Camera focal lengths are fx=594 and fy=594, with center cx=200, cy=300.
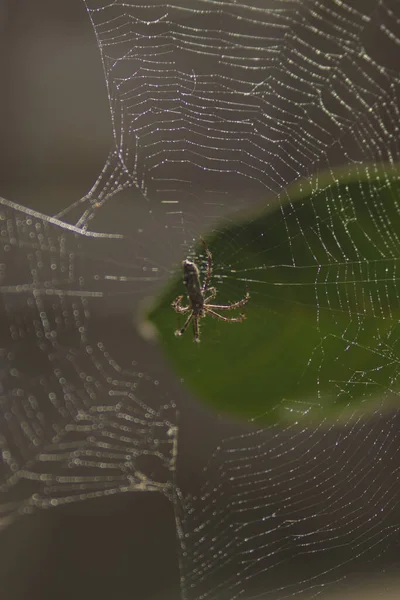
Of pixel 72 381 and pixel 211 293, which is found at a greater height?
pixel 211 293

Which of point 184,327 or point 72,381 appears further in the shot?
point 72,381

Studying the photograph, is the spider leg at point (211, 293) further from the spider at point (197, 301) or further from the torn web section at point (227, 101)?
the torn web section at point (227, 101)

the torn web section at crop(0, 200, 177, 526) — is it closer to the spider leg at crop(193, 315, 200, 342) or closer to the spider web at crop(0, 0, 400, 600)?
the spider web at crop(0, 0, 400, 600)

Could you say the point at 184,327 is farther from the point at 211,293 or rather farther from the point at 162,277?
the point at 162,277

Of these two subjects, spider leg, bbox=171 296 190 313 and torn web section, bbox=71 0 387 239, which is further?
torn web section, bbox=71 0 387 239

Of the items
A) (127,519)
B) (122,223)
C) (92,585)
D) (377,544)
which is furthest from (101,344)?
(377,544)

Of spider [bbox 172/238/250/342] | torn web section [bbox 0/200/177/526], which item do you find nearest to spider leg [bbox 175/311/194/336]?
spider [bbox 172/238/250/342]

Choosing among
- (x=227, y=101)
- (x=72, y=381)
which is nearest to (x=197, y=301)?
(x=227, y=101)
